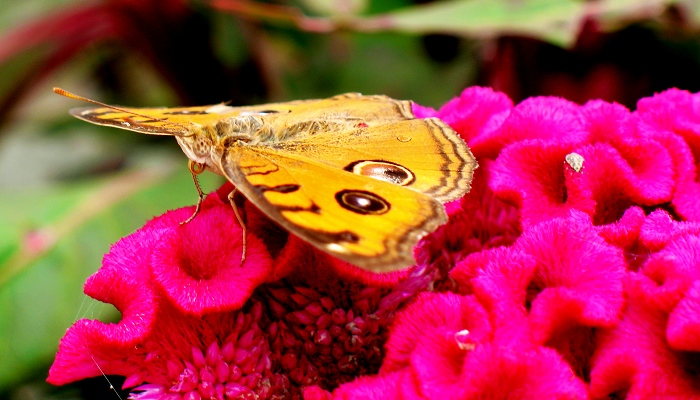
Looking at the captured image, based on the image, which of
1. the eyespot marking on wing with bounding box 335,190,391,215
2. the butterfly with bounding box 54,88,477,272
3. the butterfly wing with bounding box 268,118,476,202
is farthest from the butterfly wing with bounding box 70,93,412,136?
the eyespot marking on wing with bounding box 335,190,391,215

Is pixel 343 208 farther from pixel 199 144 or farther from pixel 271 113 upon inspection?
pixel 271 113

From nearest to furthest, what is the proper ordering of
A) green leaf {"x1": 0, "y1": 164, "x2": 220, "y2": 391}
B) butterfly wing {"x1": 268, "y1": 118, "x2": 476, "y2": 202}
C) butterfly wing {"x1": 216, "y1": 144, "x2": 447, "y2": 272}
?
butterfly wing {"x1": 216, "y1": 144, "x2": 447, "y2": 272} → butterfly wing {"x1": 268, "y1": 118, "x2": 476, "y2": 202} → green leaf {"x1": 0, "y1": 164, "x2": 220, "y2": 391}

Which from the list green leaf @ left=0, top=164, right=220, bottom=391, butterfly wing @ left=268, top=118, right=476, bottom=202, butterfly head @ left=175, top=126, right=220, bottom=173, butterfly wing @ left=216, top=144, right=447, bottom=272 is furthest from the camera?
green leaf @ left=0, top=164, right=220, bottom=391

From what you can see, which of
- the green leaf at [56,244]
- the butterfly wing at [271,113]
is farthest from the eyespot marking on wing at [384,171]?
the green leaf at [56,244]

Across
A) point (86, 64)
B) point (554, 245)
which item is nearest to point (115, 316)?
point (554, 245)

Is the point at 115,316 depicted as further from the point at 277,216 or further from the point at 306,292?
the point at 277,216

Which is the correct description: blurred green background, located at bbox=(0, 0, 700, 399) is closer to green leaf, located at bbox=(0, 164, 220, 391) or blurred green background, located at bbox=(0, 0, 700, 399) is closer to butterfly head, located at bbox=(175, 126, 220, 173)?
green leaf, located at bbox=(0, 164, 220, 391)
